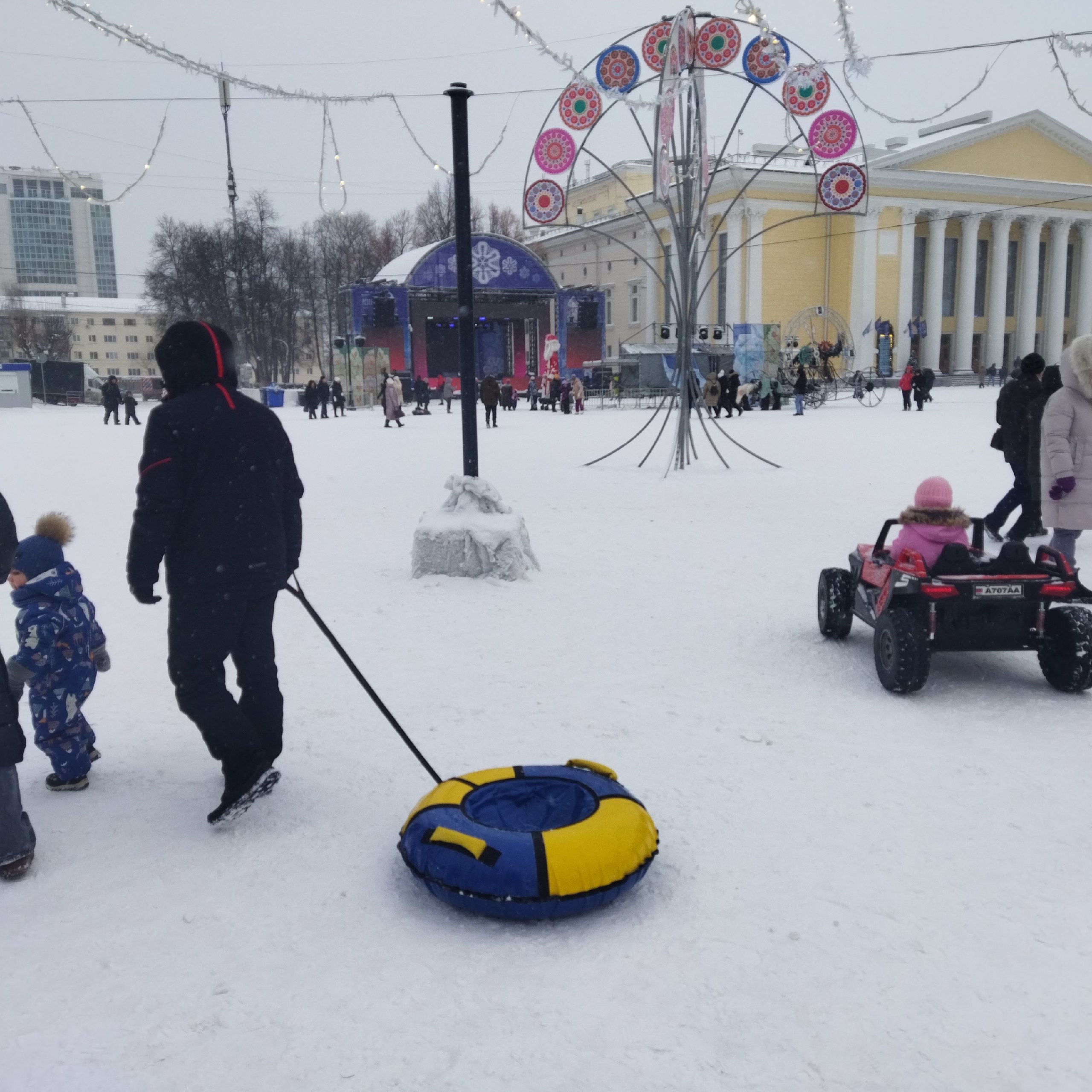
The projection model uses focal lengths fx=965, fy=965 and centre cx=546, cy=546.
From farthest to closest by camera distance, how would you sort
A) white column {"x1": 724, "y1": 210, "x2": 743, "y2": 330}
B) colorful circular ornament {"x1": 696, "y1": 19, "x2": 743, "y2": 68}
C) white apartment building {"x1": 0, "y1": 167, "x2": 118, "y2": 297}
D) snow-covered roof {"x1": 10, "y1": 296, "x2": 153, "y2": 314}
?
snow-covered roof {"x1": 10, "y1": 296, "x2": 153, "y2": 314} → white apartment building {"x1": 0, "y1": 167, "x2": 118, "y2": 297} → white column {"x1": 724, "y1": 210, "x2": 743, "y2": 330} → colorful circular ornament {"x1": 696, "y1": 19, "x2": 743, "y2": 68}

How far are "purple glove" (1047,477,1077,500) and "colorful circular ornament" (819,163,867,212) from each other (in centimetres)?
792

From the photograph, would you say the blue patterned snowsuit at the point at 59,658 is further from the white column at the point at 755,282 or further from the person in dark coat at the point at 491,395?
the white column at the point at 755,282

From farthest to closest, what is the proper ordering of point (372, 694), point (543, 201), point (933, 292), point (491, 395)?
point (933, 292)
point (491, 395)
point (543, 201)
point (372, 694)

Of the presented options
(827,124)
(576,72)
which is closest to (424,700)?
(576,72)

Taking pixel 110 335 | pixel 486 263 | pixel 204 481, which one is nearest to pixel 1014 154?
pixel 486 263

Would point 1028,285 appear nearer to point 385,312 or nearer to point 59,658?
point 385,312

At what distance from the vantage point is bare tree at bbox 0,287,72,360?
247 ft

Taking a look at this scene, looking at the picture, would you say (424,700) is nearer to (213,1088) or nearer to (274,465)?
(274,465)

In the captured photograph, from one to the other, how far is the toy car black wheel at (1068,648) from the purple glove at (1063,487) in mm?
1642

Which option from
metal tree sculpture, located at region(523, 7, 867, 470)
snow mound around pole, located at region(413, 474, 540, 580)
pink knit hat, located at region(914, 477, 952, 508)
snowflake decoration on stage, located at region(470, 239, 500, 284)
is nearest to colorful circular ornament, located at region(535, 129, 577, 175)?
metal tree sculpture, located at region(523, 7, 867, 470)

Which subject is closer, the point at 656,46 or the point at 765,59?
the point at 765,59

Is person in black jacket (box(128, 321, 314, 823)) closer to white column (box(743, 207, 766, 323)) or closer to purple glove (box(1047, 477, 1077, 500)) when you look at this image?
purple glove (box(1047, 477, 1077, 500))

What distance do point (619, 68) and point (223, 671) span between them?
11.3 m

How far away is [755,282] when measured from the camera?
48562mm
